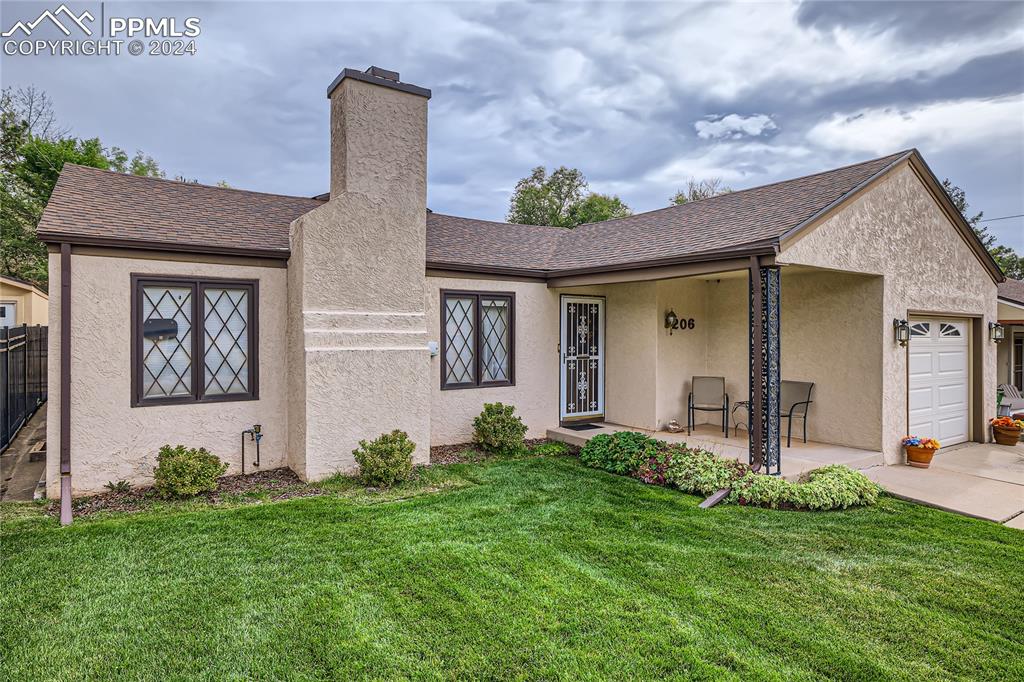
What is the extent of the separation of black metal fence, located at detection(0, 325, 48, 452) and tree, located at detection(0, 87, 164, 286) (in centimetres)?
1007

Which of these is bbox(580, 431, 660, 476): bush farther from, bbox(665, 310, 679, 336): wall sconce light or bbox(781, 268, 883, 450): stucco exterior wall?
bbox(781, 268, 883, 450): stucco exterior wall

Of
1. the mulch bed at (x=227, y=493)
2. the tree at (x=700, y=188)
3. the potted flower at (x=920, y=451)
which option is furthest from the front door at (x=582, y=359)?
the tree at (x=700, y=188)

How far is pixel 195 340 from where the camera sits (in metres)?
6.42

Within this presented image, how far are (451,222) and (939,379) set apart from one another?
860cm

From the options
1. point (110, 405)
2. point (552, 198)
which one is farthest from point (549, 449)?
point (552, 198)

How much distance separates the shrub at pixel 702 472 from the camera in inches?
241

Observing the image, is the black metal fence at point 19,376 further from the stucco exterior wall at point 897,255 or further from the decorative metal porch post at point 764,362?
the stucco exterior wall at point 897,255

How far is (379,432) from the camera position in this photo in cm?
690

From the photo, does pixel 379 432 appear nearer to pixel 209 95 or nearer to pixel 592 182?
pixel 209 95

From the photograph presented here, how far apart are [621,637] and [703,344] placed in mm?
7105

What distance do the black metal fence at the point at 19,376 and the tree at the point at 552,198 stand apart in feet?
71.9

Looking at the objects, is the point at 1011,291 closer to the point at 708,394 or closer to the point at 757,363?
the point at 708,394

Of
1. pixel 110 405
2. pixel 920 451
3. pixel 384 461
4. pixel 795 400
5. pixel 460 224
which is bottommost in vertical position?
pixel 920 451

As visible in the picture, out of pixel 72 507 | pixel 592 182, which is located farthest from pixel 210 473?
pixel 592 182
